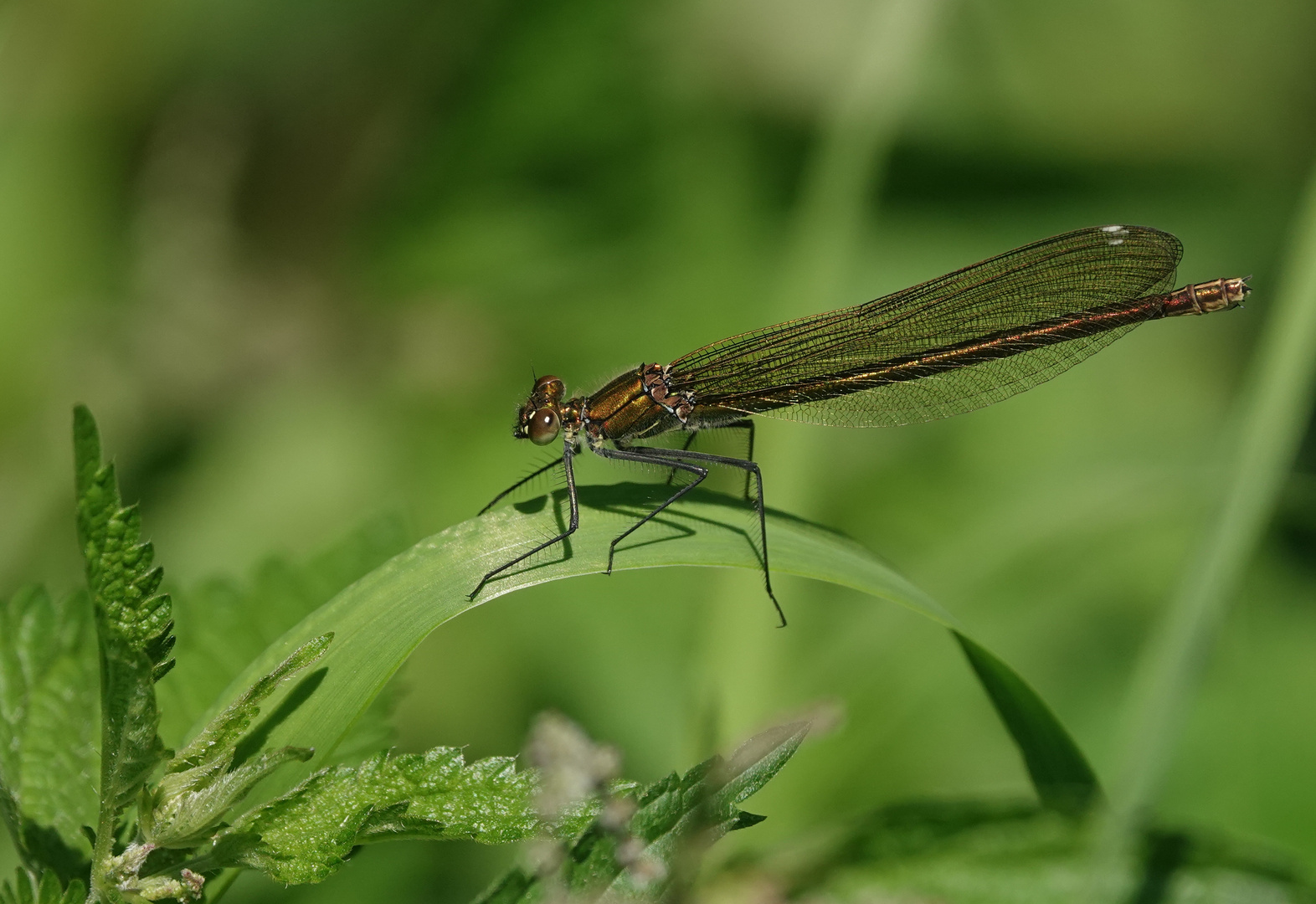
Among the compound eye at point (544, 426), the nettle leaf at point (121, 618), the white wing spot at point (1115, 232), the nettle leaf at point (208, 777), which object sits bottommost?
the nettle leaf at point (208, 777)

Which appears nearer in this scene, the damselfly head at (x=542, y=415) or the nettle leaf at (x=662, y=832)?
the nettle leaf at (x=662, y=832)

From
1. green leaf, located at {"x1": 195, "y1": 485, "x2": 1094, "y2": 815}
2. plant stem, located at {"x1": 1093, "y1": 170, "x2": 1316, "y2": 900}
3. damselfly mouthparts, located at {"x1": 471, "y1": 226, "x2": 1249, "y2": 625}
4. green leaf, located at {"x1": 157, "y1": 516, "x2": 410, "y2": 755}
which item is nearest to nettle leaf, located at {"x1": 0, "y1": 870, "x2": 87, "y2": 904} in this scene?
green leaf, located at {"x1": 195, "y1": 485, "x2": 1094, "y2": 815}

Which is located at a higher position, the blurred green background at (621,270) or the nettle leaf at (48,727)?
the blurred green background at (621,270)

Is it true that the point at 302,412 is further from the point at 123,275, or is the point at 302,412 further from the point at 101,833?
the point at 101,833

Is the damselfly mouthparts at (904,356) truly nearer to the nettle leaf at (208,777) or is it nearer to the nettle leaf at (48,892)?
the nettle leaf at (208,777)

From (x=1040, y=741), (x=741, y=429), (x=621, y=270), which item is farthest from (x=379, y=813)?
(x=621, y=270)

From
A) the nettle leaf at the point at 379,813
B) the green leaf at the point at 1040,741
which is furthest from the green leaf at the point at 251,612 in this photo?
the green leaf at the point at 1040,741

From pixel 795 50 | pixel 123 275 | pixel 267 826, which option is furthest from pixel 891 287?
pixel 267 826

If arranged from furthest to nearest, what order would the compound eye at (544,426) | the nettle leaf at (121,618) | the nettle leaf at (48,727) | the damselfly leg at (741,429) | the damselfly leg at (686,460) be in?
the damselfly leg at (741,429) → the compound eye at (544,426) → the damselfly leg at (686,460) → the nettle leaf at (48,727) → the nettle leaf at (121,618)

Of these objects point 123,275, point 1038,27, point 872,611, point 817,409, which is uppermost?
point 1038,27
